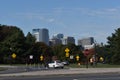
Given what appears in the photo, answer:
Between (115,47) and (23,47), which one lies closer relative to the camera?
(115,47)

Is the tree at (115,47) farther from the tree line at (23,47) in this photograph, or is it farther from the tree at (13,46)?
the tree at (13,46)

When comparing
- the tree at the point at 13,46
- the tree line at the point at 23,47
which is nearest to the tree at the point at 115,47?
the tree line at the point at 23,47

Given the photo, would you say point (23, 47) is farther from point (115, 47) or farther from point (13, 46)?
point (115, 47)

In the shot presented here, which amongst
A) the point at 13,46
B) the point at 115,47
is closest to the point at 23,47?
the point at 13,46

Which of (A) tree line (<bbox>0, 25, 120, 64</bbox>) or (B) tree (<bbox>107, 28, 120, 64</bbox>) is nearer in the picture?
(B) tree (<bbox>107, 28, 120, 64</bbox>)

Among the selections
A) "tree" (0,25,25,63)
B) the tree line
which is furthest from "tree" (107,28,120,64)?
"tree" (0,25,25,63)

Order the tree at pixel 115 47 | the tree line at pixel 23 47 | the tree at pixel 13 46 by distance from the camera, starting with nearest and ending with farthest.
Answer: the tree at pixel 115 47
the tree line at pixel 23 47
the tree at pixel 13 46

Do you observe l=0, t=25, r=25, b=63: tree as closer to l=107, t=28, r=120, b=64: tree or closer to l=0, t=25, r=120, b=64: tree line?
l=0, t=25, r=120, b=64: tree line

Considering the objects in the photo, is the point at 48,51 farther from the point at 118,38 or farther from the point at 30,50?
the point at 118,38

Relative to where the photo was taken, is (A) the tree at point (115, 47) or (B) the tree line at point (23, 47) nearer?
(A) the tree at point (115, 47)

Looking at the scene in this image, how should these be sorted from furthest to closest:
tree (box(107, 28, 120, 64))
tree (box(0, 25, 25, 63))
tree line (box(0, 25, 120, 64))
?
tree (box(0, 25, 25, 63)), tree line (box(0, 25, 120, 64)), tree (box(107, 28, 120, 64))

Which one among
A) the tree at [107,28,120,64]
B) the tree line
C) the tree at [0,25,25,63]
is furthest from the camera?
the tree at [0,25,25,63]

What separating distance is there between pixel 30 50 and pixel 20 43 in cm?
453

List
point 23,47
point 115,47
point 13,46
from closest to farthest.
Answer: point 115,47 → point 13,46 → point 23,47
